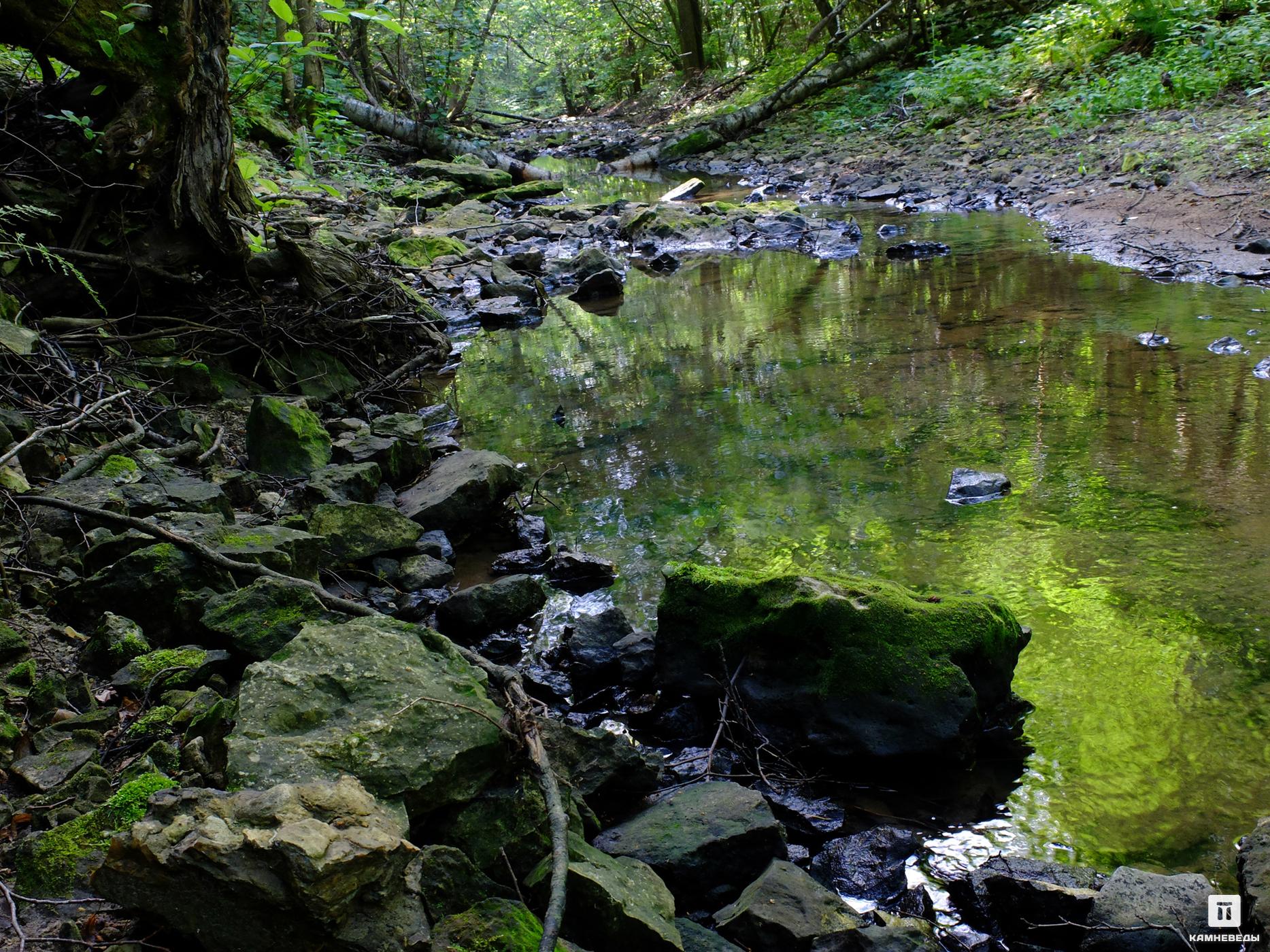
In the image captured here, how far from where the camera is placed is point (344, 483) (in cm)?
496

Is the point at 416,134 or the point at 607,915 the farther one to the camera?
the point at 416,134

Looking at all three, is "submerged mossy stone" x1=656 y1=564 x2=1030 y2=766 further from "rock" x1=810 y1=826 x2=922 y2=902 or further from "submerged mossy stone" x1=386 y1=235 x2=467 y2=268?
"submerged mossy stone" x1=386 y1=235 x2=467 y2=268

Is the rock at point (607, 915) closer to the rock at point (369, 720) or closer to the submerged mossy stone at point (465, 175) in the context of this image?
the rock at point (369, 720)

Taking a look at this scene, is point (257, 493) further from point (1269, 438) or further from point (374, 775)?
point (1269, 438)

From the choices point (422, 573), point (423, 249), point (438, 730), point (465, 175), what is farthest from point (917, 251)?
point (465, 175)

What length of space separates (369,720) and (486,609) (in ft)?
5.84

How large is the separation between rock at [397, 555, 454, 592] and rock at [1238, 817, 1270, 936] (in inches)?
131

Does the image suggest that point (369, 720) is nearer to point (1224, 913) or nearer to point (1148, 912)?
point (1148, 912)

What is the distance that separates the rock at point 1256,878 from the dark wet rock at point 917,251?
8893mm

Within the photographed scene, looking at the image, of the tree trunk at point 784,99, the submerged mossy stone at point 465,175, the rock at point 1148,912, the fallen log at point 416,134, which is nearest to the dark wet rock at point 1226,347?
the rock at point 1148,912

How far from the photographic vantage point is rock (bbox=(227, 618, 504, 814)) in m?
2.11

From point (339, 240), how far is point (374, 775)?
23.7 feet

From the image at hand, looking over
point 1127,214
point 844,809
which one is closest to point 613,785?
point 844,809

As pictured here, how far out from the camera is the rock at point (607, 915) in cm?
209
